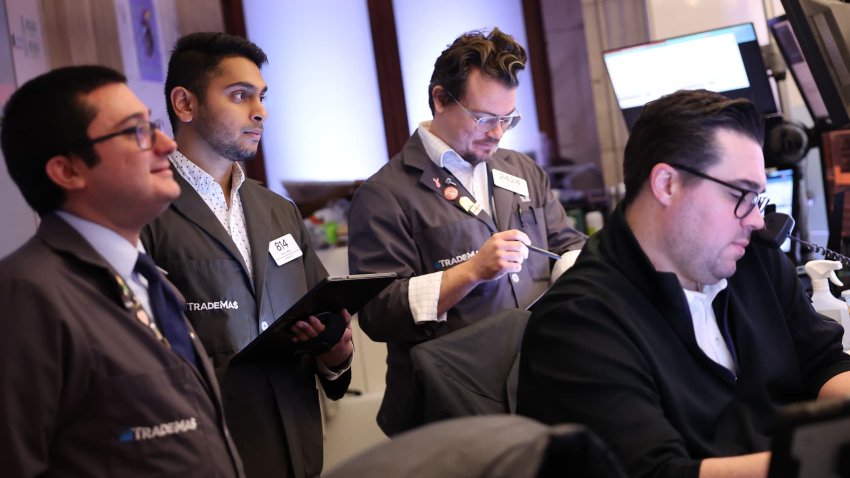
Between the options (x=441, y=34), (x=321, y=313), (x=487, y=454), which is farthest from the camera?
(x=441, y=34)

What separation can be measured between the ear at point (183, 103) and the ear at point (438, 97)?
670 mm

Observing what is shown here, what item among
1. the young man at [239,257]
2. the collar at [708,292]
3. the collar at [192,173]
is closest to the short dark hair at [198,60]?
the young man at [239,257]

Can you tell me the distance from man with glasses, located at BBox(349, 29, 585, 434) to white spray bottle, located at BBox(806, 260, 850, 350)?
708mm

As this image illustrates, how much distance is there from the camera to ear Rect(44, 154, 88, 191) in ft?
5.27

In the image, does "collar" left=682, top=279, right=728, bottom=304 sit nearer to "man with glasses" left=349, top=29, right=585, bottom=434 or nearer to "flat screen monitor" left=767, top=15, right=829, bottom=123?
"man with glasses" left=349, top=29, right=585, bottom=434

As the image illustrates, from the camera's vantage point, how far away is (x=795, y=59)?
318cm

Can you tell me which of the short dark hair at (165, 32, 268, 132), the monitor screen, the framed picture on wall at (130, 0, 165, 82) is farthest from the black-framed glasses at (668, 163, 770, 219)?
the framed picture on wall at (130, 0, 165, 82)

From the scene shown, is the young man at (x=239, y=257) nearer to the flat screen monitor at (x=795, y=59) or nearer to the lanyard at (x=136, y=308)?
the lanyard at (x=136, y=308)

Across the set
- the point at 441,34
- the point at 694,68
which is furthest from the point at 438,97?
the point at 441,34

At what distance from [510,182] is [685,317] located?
3.68 ft

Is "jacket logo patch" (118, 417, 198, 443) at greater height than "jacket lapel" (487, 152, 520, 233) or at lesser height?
lesser

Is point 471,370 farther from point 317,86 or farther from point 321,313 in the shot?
point 317,86

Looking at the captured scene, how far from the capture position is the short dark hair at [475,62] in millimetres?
2654

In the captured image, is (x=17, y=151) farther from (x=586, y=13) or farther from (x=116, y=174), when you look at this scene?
(x=586, y=13)
